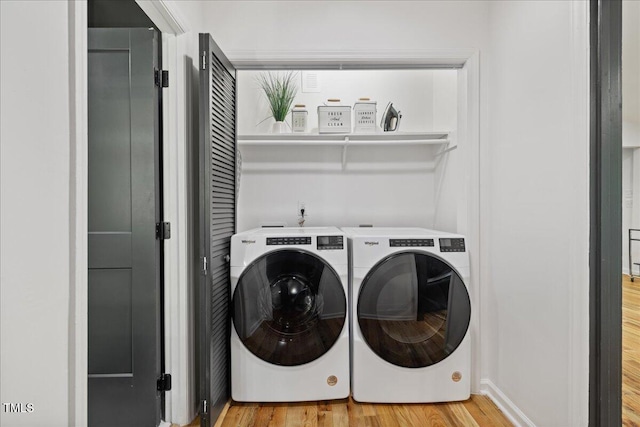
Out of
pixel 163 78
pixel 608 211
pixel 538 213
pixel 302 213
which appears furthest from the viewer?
pixel 302 213

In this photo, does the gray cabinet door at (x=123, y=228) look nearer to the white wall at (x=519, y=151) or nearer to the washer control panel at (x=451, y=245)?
the white wall at (x=519, y=151)

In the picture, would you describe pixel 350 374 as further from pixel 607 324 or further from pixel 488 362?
pixel 607 324

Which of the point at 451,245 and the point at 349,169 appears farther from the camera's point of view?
the point at 349,169

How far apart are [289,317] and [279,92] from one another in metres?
1.56

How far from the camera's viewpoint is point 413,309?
2.02 meters

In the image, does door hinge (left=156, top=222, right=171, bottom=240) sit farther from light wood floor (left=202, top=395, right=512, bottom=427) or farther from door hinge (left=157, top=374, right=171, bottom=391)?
light wood floor (left=202, top=395, right=512, bottom=427)

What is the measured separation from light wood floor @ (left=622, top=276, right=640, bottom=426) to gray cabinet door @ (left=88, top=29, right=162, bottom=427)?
2.04m

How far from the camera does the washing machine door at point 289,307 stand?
6.60 feet

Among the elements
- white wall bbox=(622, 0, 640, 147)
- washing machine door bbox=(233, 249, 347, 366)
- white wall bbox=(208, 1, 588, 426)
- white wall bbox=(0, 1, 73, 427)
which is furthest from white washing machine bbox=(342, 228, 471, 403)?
white wall bbox=(0, 1, 73, 427)

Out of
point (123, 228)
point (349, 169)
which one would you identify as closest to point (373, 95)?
point (349, 169)

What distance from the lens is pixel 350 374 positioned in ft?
7.11

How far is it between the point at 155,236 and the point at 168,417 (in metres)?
0.94

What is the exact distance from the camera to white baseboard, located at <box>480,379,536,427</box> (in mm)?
1858

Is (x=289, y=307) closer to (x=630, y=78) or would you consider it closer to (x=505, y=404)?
(x=505, y=404)
